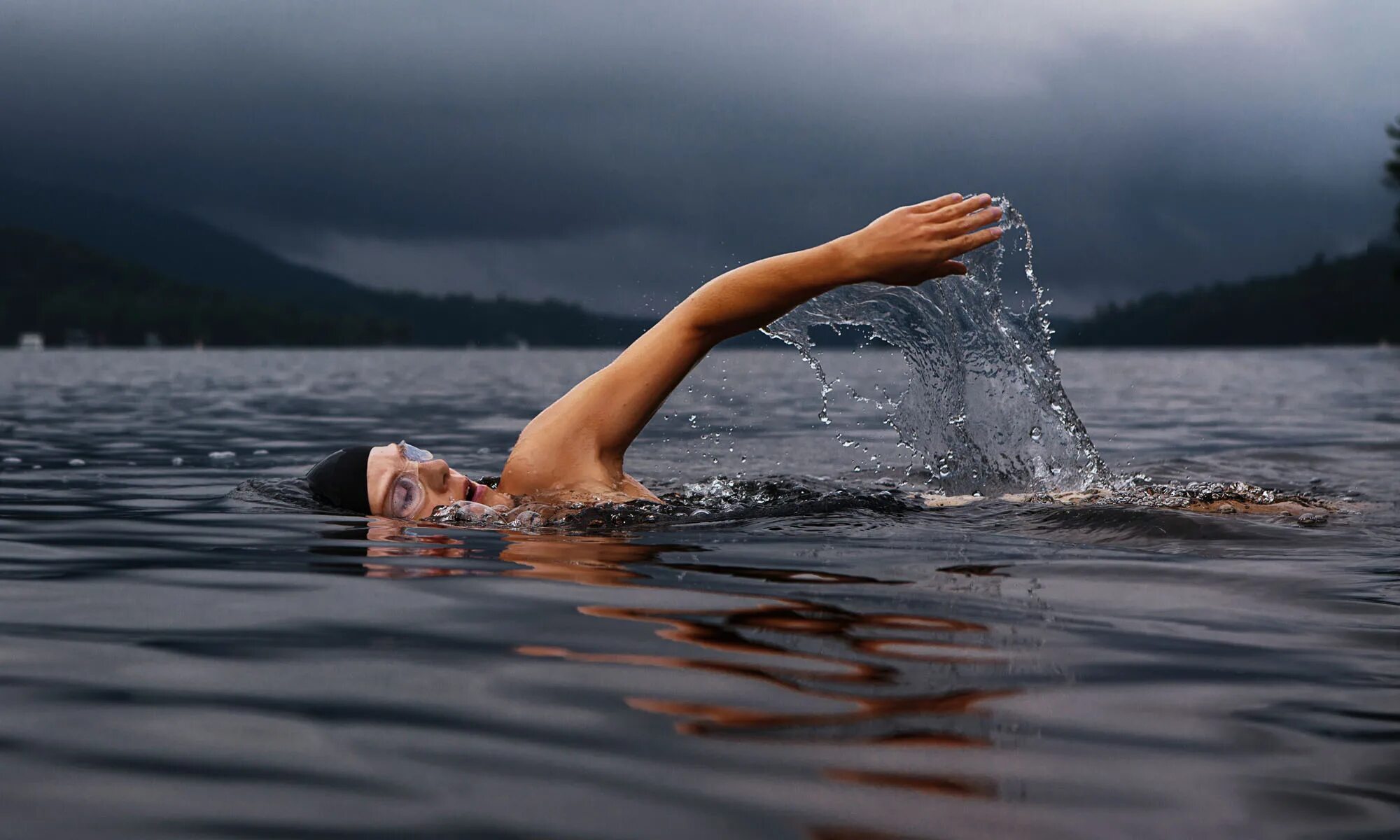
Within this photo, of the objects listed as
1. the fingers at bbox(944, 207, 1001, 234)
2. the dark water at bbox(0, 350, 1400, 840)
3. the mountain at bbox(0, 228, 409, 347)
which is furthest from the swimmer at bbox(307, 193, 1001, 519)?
the mountain at bbox(0, 228, 409, 347)

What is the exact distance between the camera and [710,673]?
3.21 metres

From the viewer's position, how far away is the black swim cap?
6406 millimetres

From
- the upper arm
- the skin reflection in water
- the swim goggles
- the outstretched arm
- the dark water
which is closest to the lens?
the dark water

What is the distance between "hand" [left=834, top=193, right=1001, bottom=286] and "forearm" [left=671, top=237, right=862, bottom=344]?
69 millimetres

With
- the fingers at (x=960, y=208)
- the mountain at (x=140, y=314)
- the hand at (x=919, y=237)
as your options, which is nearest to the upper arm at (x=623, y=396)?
the hand at (x=919, y=237)

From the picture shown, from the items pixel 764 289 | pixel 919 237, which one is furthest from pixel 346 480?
pixel 919 237

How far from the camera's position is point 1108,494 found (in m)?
6.91

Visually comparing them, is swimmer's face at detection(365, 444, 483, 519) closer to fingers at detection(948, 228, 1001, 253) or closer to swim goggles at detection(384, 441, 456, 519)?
swim goggles at detection(384, 441, 456, 519)

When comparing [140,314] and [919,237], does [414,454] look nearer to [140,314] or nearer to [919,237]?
[919,237]

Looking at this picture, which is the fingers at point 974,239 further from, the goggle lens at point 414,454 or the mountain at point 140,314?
the mountain at point 140,314

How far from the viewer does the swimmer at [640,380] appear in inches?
207

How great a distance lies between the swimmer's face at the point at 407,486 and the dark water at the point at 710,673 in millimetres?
379

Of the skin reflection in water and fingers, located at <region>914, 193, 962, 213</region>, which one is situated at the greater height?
fingers, located at <region>914, 193, 962, 213</region>

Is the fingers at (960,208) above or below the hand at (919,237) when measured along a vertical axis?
above
